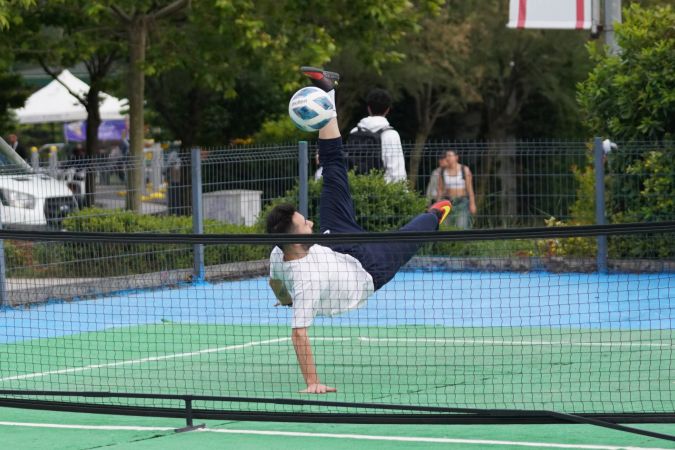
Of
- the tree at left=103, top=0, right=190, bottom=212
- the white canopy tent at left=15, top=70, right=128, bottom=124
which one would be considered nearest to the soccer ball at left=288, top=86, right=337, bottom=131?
the tree at left=103, top=0, right=190, bottom=212

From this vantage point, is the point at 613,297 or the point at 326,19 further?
the point at 326,19

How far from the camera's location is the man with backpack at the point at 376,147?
53.4 ft

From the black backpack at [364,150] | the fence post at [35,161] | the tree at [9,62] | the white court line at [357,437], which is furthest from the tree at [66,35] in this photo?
the white court line at [357,437]

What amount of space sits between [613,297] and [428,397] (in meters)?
7.12

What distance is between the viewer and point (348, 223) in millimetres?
9734

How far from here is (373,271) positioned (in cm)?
909

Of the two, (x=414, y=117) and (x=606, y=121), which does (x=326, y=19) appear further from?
(x=414, y=117)

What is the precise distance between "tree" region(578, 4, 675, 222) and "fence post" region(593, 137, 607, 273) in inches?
13.3

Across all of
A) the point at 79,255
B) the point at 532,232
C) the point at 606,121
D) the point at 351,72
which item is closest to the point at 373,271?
the point at 532,232

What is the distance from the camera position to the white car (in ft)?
50.5

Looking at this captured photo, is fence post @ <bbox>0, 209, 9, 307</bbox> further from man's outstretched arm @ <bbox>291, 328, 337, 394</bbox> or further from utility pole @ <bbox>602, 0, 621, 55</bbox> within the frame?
utility pole @ <bbox>602, 0, 621, 55</bbox>

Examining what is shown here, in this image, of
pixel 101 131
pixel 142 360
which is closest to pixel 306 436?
pixel 142 360

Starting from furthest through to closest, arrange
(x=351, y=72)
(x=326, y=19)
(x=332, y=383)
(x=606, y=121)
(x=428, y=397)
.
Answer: (x=351, y=72)
(x=326, y=19)
(x=606, y=121)
(x=332, y=383)
(x=428, y=397)

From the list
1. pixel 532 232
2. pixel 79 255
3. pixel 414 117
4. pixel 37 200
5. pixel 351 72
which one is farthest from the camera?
pixel 414 117
